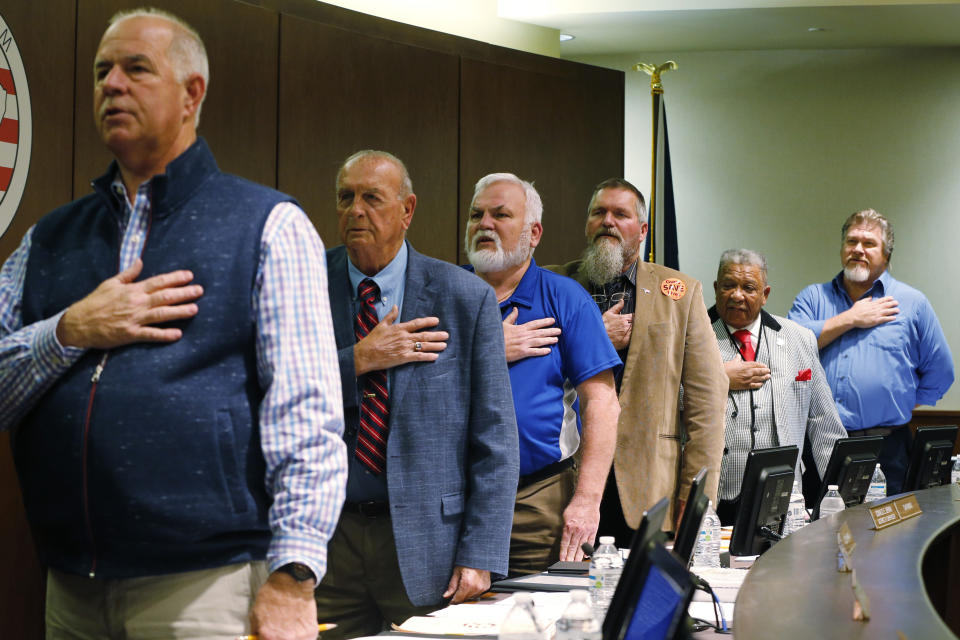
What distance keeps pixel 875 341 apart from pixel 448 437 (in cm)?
336

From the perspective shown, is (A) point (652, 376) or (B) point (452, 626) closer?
(B) point (452, 626)

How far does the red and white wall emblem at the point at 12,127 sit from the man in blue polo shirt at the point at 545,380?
155cm

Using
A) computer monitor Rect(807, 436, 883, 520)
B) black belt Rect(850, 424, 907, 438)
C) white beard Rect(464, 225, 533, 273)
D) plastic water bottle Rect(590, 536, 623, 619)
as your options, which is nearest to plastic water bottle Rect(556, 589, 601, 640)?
plastic water bottle Rect(590, 536, 623, 619)

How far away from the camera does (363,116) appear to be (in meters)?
4.66

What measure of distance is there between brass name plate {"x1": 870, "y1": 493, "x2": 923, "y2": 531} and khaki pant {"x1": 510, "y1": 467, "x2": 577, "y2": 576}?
0.84m

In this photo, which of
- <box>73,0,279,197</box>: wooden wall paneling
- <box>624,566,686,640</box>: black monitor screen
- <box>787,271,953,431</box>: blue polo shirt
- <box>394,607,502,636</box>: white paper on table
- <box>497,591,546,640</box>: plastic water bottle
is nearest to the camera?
<box>624,566,686,640</box>: black monitor screen

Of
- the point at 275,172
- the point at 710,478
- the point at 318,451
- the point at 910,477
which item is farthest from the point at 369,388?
the point at 910,477

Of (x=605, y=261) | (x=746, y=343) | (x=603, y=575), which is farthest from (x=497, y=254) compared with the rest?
(x=746, y=343)

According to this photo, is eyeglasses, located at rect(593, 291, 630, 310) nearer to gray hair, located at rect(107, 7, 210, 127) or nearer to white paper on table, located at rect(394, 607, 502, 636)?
white paper on table, located at rect(394, 607, 502, 636)

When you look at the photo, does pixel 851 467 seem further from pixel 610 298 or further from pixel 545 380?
pixel 545 380

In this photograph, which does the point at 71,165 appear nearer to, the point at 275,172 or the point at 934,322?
the point at 275,172

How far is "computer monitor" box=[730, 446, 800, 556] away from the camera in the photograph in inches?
109

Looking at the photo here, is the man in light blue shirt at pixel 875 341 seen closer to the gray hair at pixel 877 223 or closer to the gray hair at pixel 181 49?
the gray hair at pixel 877 223

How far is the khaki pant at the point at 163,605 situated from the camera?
154 cm
